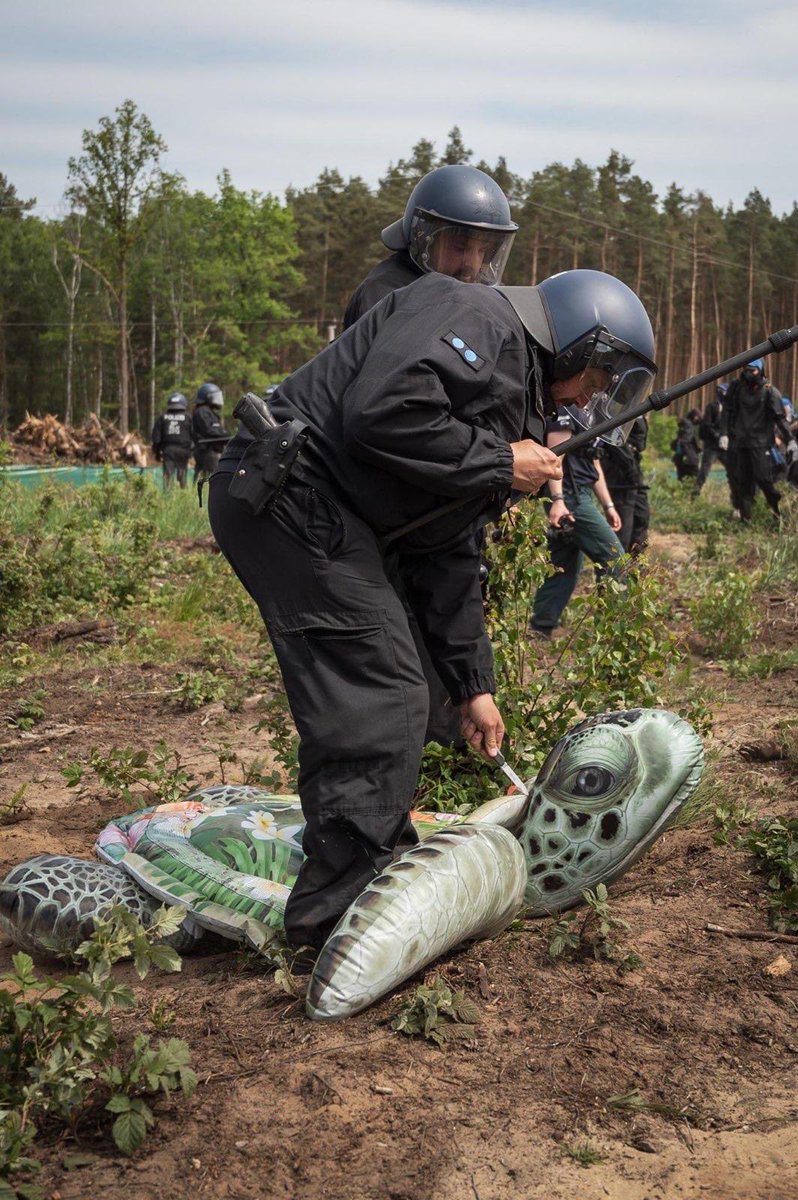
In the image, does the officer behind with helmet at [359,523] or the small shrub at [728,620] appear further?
the small shrub at [728,620]

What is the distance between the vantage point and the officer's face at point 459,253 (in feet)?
14.6

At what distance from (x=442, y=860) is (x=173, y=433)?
17.2 metres

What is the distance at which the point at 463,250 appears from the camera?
448cm

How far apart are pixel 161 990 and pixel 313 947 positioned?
416mm

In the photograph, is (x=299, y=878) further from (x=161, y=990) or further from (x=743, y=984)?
(x=743, y=984)

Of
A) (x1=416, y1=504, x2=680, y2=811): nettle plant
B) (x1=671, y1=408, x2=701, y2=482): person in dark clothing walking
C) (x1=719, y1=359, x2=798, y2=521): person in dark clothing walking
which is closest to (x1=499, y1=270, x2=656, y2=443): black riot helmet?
(x1=416, y1=504, x2=680, y2=811): nettle plant

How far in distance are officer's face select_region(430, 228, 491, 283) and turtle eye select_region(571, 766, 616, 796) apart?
1810 millimetres

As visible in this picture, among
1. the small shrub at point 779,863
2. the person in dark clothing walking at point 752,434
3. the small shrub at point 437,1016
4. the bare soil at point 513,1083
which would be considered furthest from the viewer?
the person in dark clothing walking at point 752,434

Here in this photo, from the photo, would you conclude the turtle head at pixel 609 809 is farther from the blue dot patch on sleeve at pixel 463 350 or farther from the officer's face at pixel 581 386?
the blue dot patch on sleeve at pixel 463 350

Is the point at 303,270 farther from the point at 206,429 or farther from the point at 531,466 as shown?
the point at 531,466

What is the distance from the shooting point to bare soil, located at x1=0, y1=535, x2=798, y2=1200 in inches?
91.0

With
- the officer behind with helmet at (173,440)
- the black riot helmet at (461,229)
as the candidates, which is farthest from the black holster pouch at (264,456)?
the officer behind with helmet at (173,440)

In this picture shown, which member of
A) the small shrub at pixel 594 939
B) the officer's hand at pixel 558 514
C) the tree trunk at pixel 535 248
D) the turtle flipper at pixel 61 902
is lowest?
the turtle flipper at pixel 61 902

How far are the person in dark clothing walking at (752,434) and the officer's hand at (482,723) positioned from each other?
37.4 feet
